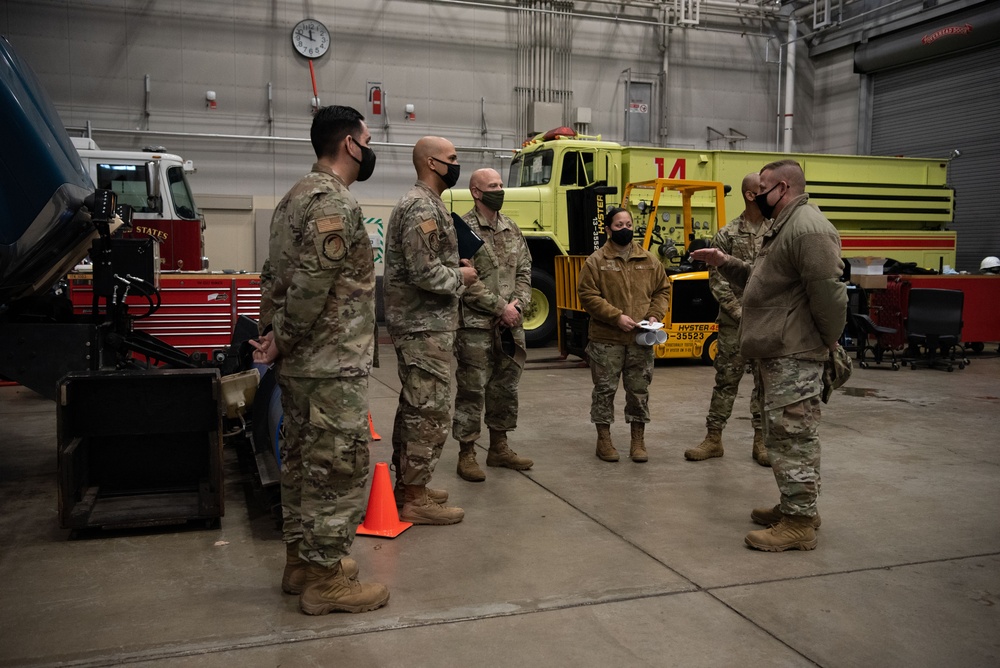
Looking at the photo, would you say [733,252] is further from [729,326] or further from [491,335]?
[491,335]

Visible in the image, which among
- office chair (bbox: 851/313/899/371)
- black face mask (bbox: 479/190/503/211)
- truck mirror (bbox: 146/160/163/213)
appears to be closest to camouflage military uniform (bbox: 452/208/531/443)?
black face mask (bbox: 479/190/503/211)

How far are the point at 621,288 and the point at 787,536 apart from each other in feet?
7.18

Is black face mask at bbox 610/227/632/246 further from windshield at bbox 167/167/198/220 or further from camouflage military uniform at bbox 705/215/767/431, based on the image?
windshield at bbox 167/167/198/220

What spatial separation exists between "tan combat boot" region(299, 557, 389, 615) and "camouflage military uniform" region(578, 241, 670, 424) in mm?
2751

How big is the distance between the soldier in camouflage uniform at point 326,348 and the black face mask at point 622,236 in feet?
9.05

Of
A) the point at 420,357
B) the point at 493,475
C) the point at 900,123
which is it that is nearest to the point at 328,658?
the point at 420,357

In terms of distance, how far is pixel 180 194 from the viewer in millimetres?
10289

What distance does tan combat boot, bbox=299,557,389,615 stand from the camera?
314 centimetres

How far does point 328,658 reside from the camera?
2.79 metres

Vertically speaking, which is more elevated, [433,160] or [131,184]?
[131,184]

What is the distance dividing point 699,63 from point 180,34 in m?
10.5

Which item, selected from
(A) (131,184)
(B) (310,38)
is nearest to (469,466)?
(A) (131,184)

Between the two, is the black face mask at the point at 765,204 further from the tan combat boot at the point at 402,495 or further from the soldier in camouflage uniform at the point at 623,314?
the tan combat boot at the point at 402,495

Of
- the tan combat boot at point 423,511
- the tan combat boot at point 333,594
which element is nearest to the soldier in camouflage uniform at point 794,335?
the tan combat boot at point 423,511
